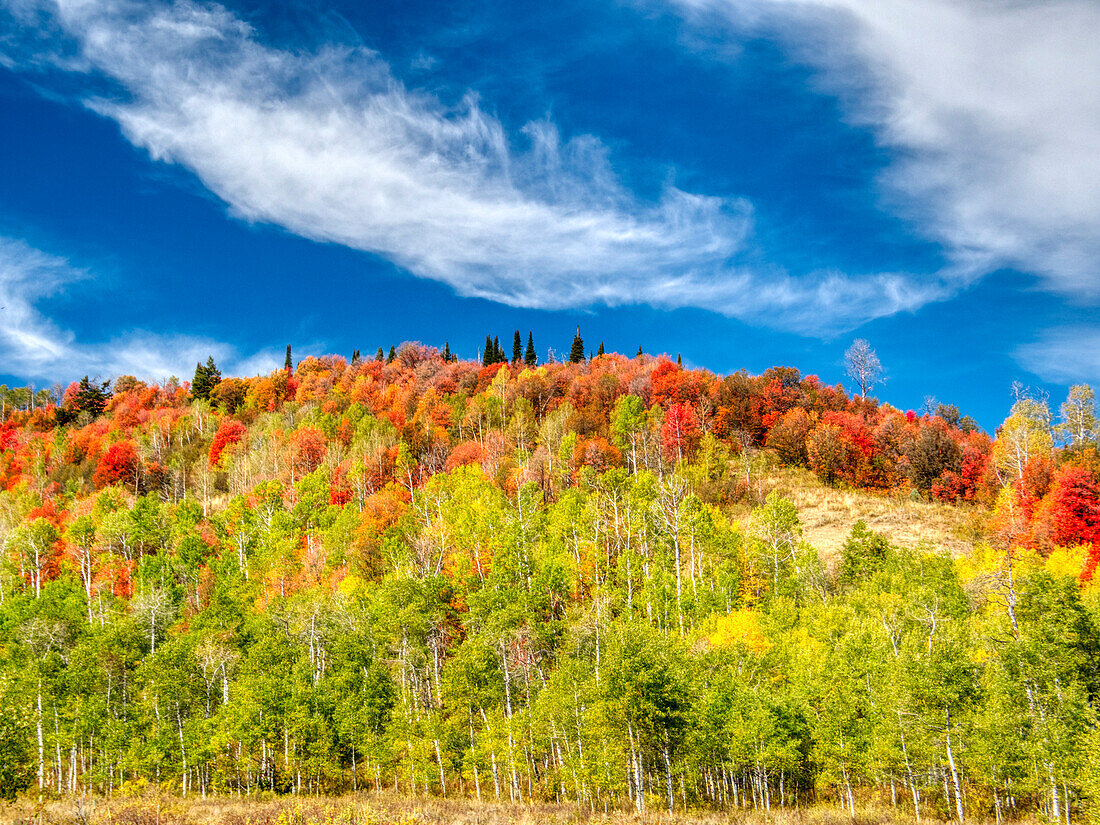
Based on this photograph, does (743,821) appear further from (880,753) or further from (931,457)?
(931,457)

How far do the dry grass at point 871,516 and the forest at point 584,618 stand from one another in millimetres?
2091

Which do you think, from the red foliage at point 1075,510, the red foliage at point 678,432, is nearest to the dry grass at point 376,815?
the red foliage at point 1075,510

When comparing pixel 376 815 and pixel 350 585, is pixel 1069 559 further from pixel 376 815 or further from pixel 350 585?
pixel 350 585

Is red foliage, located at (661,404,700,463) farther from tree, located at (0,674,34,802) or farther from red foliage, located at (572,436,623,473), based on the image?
tree, located at (0,674,34,802)

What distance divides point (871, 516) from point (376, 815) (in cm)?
8079

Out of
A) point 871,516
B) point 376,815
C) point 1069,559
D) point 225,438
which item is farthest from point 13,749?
point 1069,559

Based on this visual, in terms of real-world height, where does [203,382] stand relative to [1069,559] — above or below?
above

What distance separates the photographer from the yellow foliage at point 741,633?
54938 millimetres

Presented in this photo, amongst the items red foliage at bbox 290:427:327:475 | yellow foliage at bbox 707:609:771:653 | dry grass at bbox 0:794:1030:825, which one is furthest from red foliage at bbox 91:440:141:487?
yellow foliage at bbox 707:609:771:653

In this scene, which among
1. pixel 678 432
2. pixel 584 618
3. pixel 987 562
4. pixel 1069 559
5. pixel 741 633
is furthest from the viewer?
pixel 678 432

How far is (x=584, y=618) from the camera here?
58.1m

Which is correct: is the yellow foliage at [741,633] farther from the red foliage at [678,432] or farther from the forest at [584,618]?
the red foliage at [678,432]

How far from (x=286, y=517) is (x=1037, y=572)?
88621 mm

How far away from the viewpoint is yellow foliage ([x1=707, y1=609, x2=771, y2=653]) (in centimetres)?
5494
